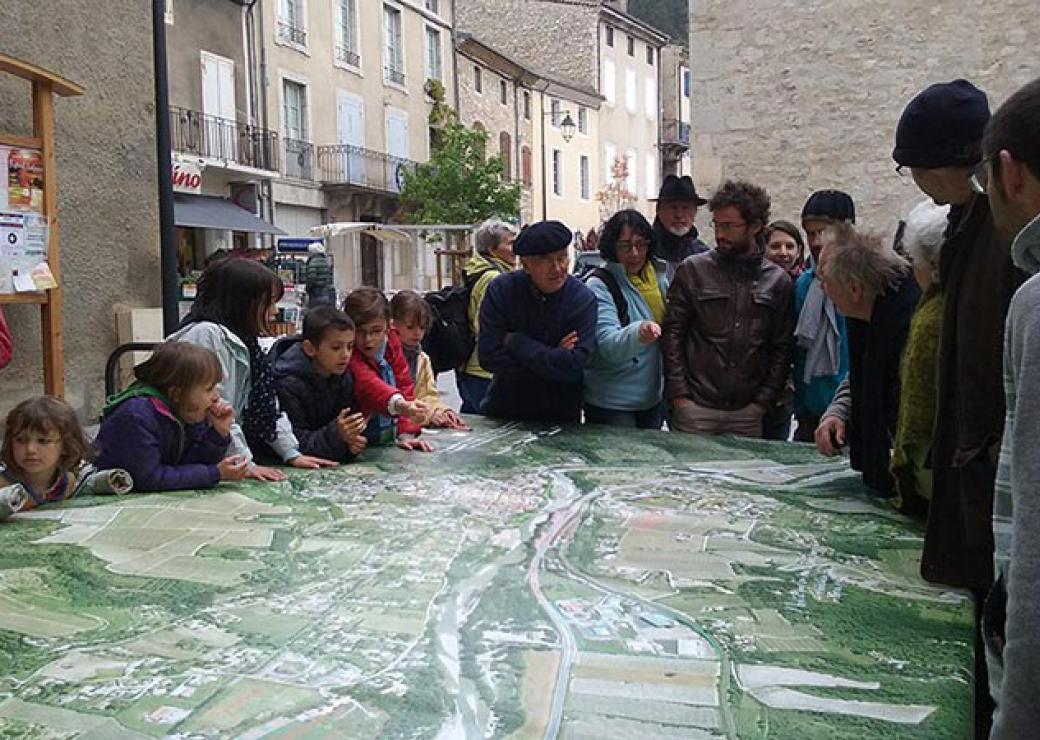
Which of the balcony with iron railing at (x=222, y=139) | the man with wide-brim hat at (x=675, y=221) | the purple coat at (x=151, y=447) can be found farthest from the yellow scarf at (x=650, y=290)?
the balcony with iron railing at (x=222, y=139)

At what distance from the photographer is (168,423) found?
3.02 meters

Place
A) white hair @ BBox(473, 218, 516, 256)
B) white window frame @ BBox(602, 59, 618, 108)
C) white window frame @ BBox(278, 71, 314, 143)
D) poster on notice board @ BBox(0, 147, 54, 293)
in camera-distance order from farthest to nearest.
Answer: white window frame @ BBox(602, 59, 618, 108) → white window frame @ BBox(278, 71, 314, 143) → white hair @ BBox(473, 218, 516, 256) → poster on notice board @ BBox(0, 147, 54, 293)

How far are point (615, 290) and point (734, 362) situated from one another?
54 centimetres

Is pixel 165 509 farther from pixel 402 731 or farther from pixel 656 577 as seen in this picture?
pixel 402 731

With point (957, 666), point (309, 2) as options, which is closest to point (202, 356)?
point (957, 666)

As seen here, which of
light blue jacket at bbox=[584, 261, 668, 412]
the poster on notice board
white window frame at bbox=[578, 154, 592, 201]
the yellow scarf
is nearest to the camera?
light blue jacket at bbox=[584, 261, 668, 412]

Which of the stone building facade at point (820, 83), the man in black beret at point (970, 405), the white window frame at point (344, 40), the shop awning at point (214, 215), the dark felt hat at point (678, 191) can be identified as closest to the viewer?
the man in black beret at point (970, 405)

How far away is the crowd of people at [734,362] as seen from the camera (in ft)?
4.54

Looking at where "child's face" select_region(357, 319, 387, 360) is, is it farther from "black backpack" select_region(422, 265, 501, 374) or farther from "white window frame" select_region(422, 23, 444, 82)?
"white window frame" select_region(422, 23, 444, 82)

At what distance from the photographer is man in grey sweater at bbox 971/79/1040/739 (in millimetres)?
1148

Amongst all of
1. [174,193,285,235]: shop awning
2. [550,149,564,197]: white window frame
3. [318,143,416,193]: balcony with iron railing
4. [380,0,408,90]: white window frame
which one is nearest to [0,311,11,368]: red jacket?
[174,193,285,235]: shop awning

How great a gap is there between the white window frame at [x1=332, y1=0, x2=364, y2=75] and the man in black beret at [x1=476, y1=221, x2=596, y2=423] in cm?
2351

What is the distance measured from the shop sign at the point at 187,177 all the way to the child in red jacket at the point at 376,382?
55.5ft

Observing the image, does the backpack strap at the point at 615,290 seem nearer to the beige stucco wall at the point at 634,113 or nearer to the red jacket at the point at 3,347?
the red jacket at the point at 3,347
